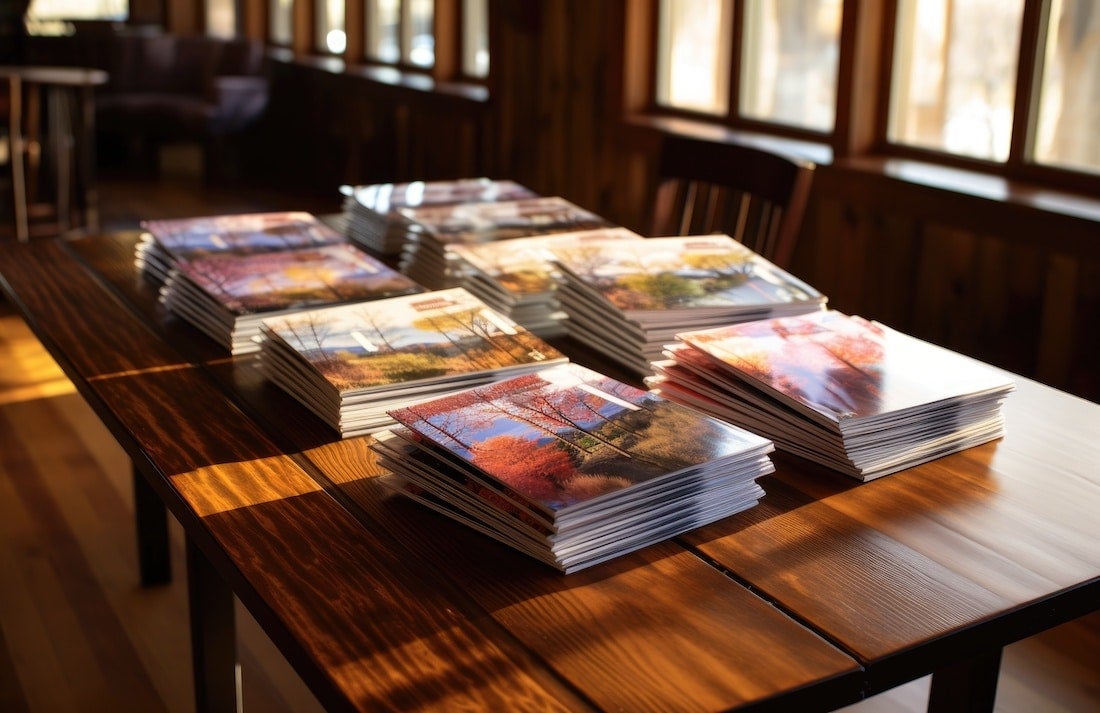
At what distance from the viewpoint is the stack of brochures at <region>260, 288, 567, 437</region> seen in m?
1.16

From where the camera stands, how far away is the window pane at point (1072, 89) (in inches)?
104

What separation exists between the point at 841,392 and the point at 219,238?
3.31 feet

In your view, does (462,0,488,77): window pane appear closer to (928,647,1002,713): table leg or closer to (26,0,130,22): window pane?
(26,0,130,22): window pane

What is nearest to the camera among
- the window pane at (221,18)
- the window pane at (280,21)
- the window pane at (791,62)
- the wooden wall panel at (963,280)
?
the wooden wall panel at (963,280)

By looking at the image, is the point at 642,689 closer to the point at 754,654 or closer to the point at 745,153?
the point at 754,654

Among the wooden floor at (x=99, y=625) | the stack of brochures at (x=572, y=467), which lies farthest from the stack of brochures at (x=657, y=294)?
the wooden floor at (x=99, y=625)

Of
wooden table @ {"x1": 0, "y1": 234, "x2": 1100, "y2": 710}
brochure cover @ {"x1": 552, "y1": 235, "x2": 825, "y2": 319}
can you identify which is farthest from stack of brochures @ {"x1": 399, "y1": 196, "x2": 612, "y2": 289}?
wooden table @ {"x1": 0, "y1": 234, "x2": 1100, "y2": 710}

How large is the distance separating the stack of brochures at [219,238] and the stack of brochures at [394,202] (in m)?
0.10

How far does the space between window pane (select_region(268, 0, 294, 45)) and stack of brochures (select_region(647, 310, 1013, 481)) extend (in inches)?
268

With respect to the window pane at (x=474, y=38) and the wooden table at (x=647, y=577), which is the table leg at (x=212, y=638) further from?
the window pane at (x=474, y=38)

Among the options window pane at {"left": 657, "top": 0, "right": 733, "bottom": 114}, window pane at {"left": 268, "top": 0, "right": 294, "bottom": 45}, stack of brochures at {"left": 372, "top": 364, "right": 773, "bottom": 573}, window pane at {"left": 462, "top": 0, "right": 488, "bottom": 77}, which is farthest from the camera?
window pane at {"left": 268, "top": 0, "right": 294, "bottom": 45}

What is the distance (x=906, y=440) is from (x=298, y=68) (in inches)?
252

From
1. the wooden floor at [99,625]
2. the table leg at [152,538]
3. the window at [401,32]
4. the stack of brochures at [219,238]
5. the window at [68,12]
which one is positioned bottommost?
the wooden floor at [99,625]

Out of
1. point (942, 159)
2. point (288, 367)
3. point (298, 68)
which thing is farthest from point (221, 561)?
point (298, 68)
